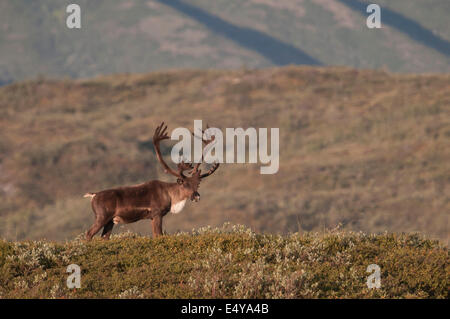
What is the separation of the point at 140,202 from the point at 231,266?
3983mm

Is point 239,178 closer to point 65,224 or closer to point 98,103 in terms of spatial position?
point 65,224

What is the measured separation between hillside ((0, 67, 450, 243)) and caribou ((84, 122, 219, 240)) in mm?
52534

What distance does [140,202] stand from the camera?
18219mm

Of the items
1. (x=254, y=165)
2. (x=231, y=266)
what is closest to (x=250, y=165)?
(x=254, y=165)

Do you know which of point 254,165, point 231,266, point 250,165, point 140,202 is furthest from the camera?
point 250,165

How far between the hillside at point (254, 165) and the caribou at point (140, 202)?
172 feet

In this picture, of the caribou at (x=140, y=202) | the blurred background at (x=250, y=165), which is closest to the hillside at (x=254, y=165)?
the blurred background at (x=250, y=165)

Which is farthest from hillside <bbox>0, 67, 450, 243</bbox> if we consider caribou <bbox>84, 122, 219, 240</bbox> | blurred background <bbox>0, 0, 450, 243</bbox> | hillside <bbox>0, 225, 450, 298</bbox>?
hillside <bbox>0, 225, 450, 298</bbox>

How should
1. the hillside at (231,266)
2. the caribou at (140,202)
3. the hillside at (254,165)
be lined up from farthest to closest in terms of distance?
the hillside at (254,165) < the caribou at (140,202) < the hillside at (231,266)

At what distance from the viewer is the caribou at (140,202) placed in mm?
17953

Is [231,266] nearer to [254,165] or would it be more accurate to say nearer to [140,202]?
[140,202]

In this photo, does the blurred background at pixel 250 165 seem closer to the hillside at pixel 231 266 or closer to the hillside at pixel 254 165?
the hillside at pixel 254 165

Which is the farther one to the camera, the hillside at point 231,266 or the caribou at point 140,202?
the caribou at point 140,202

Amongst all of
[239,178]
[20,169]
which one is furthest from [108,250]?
[20,169]
